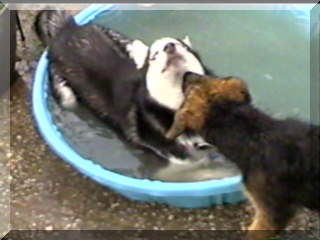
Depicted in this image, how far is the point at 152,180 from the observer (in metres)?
2.77

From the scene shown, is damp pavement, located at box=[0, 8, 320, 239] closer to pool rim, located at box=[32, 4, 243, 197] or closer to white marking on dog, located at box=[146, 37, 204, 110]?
pool rim, located at box=[32, 4, 243, 197]

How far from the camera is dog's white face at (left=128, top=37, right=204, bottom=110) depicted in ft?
9.09

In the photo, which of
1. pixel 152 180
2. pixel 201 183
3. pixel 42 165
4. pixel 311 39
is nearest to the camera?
pixel 201 183

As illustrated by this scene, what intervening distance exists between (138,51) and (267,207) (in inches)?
41.9

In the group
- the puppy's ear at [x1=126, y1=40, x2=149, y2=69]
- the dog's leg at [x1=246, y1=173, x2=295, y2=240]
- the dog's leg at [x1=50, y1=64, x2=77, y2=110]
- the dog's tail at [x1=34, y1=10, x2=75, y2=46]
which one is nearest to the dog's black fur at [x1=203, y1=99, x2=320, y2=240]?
the dog's leg at [x1=246, y1=173, x2=295, y2=240]

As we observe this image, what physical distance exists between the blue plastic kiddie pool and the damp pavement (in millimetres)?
41

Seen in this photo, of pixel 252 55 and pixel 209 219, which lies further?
pixel 252 55

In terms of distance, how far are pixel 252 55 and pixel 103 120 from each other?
28.0 inches

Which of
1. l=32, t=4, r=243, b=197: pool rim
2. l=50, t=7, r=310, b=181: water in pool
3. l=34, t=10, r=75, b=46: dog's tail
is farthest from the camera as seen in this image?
l=34, t=10, r=75, b=46: dog's tail

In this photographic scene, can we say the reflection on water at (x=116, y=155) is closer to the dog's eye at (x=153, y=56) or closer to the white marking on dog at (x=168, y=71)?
the white marking on dog at (x=168, y=71)

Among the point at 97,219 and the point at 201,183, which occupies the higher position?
the point at 201,183

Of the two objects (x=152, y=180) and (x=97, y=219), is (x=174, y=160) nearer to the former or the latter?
(x=152, y=180)

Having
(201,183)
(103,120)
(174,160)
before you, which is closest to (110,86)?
(103,120)

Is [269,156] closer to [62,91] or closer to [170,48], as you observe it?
[170,48]
